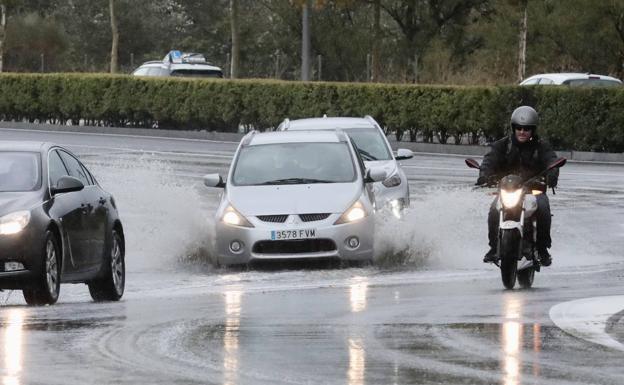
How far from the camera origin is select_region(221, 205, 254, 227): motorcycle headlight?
60.3ft

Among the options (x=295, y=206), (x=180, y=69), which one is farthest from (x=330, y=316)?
(x=180, y=69)

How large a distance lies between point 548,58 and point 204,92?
13018mm

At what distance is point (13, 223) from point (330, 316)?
8.98 feet

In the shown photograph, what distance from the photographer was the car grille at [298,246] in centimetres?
1809

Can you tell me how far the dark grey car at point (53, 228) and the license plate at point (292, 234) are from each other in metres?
2.25

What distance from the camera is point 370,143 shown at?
23984mm

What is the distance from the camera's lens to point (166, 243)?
20359 mm

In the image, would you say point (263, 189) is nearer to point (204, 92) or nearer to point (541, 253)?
point (541, 253)

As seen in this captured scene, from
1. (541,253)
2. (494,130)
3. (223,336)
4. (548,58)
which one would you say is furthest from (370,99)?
(223,336)

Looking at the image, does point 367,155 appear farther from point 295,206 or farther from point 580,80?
point 580,80

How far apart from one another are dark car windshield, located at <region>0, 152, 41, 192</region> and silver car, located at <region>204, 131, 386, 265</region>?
3459 mm

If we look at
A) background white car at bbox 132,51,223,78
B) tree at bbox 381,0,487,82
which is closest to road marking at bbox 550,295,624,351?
background white car at bbox 132,51,223,78

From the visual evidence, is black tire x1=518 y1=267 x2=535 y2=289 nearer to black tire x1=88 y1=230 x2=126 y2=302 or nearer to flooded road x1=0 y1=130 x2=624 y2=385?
flooded road x1=0 y1=130 x2=624 y2=385

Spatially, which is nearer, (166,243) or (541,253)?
(541,253)
